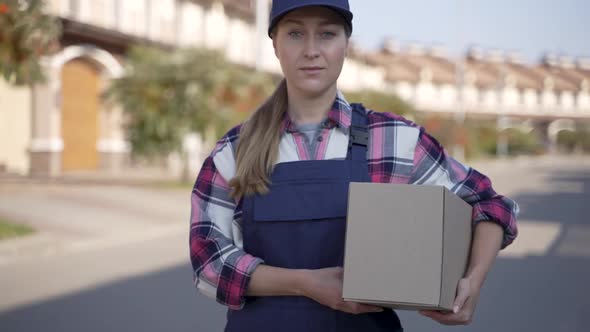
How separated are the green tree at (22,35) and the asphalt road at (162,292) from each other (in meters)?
2.41

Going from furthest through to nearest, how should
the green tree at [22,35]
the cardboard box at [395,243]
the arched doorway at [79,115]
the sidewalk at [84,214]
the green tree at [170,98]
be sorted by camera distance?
the arched doorway at [79,115] → the green tree at [170,98] → the sidewalk at [84,214] → the green tree at [22,35] → the cardboard box at [395,243]

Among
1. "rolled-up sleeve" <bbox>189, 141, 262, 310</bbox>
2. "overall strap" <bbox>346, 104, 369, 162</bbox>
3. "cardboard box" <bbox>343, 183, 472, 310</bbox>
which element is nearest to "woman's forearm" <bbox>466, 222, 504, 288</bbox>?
"cardboard box" <bbox>343, 183, 472, 310</bbox>

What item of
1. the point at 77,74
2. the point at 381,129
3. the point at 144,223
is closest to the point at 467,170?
the point at 381,129

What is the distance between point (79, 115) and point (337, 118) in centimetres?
2383

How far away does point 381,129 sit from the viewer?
6.66ft

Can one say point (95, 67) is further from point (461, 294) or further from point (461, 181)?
point (461, 294)

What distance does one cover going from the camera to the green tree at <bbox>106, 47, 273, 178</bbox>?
63.2 ft

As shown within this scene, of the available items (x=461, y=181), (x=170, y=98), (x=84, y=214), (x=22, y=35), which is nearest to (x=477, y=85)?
(x=170, y=98)

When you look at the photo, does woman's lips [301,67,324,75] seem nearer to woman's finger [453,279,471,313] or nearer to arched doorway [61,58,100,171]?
woman's finger [453,279,471,313]

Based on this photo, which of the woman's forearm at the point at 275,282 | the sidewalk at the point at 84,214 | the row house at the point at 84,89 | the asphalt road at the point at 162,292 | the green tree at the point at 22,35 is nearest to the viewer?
the woman's forearm at the point at 275,282

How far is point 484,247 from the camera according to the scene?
195 centimetres

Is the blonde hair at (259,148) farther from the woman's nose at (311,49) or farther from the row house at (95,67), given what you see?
the row house at (95,67)

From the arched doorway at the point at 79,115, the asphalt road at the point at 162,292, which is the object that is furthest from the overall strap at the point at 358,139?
the arched doorway at the point at 79,115

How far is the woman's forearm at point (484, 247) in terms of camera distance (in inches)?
75.6
